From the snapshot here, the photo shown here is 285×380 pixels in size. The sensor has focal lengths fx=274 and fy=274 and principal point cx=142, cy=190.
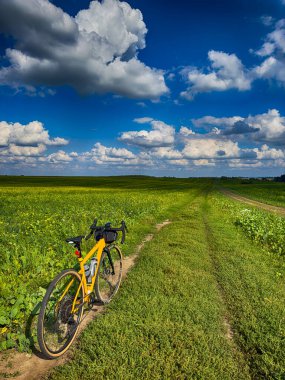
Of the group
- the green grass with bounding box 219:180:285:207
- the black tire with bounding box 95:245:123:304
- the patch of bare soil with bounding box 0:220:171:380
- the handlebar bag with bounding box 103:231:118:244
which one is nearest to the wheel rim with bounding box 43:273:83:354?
the patch of bare soil with bounding box 0:220:171:380

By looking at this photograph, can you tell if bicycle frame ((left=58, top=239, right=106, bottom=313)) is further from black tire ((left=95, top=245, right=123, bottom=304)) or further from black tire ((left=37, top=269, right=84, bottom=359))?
black tire ((left=95, top=245, right=123, bottom=304))

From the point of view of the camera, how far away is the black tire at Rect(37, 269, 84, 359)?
197 inches

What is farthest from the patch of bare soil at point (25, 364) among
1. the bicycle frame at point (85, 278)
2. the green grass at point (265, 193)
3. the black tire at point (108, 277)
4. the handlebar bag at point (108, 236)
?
the green grass at point (265, 193)

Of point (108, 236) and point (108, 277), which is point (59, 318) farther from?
point (108, 277)

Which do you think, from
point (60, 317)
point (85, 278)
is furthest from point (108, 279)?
point (60, 317)

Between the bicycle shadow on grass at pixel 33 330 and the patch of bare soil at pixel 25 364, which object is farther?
the bicycle shadow on grass at pixel 33 330

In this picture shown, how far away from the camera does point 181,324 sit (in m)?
6.00

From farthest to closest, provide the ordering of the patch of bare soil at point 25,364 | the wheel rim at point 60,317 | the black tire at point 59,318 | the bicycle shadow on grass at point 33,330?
1. the bicycle shadow on grass at point 33,330
2. the wheel rim at point 60,317
3. the black tire at point 59,318
4. the patch of bare soil at point 25,364

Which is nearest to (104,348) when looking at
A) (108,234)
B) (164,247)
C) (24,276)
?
(108,234)

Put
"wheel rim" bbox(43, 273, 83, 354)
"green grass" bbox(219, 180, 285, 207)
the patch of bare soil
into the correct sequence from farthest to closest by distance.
A: "green grass" bbox(219, 180, 285, 207), "wheel rim" bbox(43, 273, 83, 354), the patch of bare soil

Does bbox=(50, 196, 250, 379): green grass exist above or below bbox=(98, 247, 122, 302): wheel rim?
below

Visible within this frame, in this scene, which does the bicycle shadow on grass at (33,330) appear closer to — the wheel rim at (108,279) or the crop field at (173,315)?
the crop field at (173,315)

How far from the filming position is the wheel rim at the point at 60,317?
5.13 meters

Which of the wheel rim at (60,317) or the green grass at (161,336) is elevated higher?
the wheel rim at (60,317)
